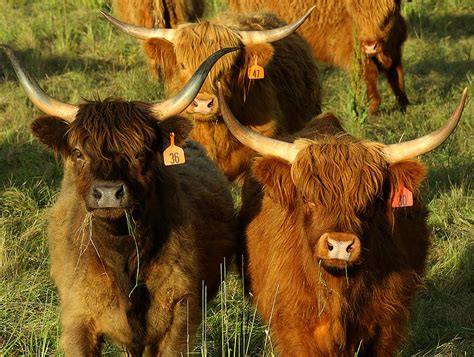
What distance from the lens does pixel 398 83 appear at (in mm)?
10367

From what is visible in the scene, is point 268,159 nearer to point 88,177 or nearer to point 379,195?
point 379,195

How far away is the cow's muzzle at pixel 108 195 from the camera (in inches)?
164

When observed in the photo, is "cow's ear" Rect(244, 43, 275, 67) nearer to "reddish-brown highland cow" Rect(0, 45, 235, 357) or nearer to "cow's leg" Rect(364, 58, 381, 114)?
"reddish-brown highland cow" Rect(0, 45, 235, 357)

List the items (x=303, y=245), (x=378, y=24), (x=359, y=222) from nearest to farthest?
(x=359, y=222)
(x=303, y=245)
(x=378, y=24)

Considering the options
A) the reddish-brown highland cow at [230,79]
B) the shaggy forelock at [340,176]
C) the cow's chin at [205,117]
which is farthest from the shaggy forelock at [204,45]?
the shaggy forelock at [340,176]

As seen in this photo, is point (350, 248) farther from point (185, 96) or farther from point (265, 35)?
point (265, 35)

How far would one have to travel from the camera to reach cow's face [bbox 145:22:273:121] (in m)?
6.96

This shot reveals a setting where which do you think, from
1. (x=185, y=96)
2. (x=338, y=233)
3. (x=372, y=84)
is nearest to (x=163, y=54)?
(x=185, y=96)

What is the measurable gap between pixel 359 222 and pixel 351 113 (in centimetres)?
436

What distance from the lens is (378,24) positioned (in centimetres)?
1034

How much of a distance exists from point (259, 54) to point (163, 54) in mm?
682

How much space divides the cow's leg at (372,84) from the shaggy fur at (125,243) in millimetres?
5516

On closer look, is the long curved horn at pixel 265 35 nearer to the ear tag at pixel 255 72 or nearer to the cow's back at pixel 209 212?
the ear tag at pixel 255 72

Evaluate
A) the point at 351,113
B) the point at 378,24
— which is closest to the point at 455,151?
the point at 351,113
